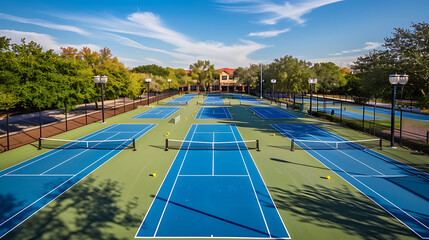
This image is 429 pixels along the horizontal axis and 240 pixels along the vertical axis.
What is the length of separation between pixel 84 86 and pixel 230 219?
23927 mm

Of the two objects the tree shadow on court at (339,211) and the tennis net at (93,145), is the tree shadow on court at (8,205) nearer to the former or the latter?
the tennis net at (93,145)

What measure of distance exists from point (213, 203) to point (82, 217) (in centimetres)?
478

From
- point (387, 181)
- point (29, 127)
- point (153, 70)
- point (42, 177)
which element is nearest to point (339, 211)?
point (387, 181)

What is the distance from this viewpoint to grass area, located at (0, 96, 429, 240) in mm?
7520

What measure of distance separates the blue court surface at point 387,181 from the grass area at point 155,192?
1.67 feet

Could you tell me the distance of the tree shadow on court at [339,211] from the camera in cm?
756

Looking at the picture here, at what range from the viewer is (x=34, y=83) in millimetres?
21391

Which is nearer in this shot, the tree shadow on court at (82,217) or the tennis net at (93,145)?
the tree shadow on court at (82,217)

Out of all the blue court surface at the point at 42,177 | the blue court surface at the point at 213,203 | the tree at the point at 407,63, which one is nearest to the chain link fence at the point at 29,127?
the blue court surface at the point at 42,177

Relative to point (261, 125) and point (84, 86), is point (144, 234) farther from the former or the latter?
point (84, 86)

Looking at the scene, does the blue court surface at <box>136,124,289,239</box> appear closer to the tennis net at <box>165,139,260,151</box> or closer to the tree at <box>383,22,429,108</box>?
the tennis net at <box>165,139,260,151</box>

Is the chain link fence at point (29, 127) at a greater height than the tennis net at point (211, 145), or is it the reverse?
the chain link fence at point (29, 127)

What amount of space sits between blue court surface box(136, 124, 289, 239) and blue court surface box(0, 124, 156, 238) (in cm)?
Answer: 455

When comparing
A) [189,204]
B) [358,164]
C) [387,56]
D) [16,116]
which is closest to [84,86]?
[16,116]
